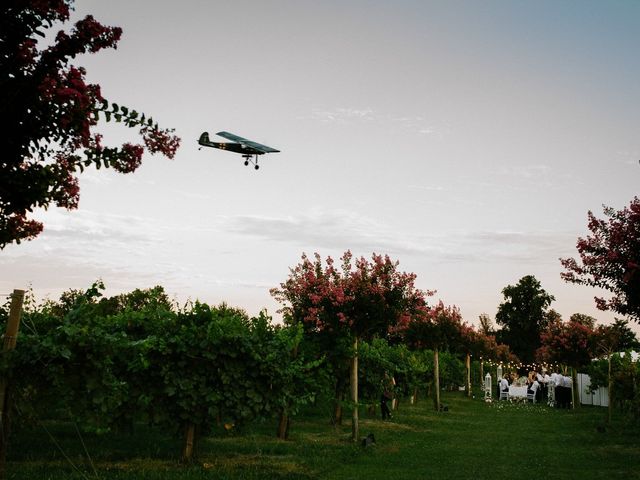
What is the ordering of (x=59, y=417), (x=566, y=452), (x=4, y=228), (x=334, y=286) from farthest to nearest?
(x=59, y=417) → (x=334, y=286) → (x=566, y=452) → (x=4, y=228)

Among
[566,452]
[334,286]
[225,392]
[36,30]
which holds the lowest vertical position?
[566,452]

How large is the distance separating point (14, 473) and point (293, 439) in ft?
25.8

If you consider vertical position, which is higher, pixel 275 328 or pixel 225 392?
pixel 275 328

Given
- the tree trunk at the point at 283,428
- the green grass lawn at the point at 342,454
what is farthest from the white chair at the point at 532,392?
the tree trunk at the point at 283,428

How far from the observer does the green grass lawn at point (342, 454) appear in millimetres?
11336

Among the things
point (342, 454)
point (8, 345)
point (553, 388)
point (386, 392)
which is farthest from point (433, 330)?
point (8, 345)

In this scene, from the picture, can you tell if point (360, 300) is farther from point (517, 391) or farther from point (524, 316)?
point (524, 316)

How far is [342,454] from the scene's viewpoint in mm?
13992

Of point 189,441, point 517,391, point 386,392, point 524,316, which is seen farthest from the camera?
point 524,316

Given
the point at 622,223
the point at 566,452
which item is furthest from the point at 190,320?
the point at 566,452

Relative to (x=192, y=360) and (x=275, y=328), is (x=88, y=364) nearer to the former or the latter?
(x=192, y=360)

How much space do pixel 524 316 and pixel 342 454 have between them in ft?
317

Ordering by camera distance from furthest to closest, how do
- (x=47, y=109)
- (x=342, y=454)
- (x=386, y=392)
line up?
(x=386, y=392) < (x=342, y=454) < (x=47, y=109)

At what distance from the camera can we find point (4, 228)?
1016cm
